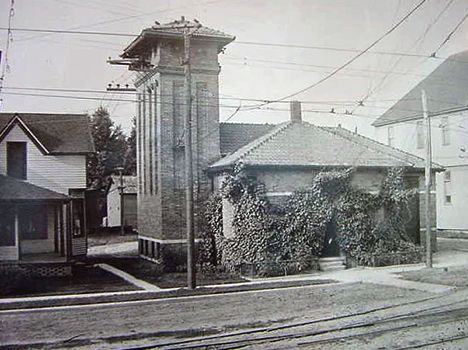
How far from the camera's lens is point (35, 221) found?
336 inches

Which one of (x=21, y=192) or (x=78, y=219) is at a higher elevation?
(x=21, y=192)

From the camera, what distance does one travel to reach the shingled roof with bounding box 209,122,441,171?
10.2 m

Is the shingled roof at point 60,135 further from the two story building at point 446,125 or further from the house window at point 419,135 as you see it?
the house window at point 419,135

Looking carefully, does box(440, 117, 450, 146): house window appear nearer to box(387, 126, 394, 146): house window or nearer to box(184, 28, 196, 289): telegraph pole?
box(387, 126, 394, 146): house window

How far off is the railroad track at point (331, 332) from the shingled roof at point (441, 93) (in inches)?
86.0

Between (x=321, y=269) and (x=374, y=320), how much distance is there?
412 cm

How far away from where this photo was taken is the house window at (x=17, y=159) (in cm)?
857

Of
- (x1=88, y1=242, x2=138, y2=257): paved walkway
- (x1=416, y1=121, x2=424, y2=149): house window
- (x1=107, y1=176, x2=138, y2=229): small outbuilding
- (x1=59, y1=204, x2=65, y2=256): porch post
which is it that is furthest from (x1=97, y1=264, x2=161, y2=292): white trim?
(x1=416, y1=121, x2=424, y2=149): house window

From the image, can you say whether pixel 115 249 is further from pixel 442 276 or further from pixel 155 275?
pixel 442 276

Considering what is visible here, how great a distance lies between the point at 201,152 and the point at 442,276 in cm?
452

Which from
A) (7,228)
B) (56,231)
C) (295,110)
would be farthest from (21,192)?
(295,110)

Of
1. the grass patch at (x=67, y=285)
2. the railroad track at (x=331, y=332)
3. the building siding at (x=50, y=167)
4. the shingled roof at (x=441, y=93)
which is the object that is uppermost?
the shingled roof at (x=441, y=93)

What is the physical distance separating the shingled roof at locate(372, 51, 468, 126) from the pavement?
1921 millimetres

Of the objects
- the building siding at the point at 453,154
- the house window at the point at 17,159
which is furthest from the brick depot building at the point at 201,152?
the house window at the point at 17,159
